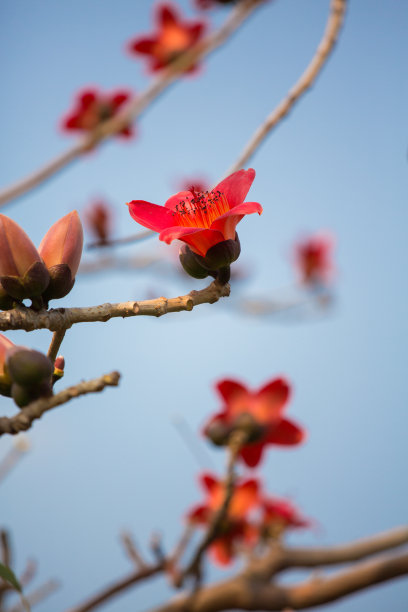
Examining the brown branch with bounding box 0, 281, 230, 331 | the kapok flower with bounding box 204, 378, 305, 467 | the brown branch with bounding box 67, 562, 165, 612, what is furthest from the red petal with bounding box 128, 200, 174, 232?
the brown branch with bounding box 67, 562, 165, 612

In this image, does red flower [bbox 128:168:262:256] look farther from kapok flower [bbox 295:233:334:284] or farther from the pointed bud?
kapok flower [bbox 295:233:334:284]

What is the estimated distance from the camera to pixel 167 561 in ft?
3.79

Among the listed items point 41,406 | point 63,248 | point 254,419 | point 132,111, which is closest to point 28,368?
point 41,406

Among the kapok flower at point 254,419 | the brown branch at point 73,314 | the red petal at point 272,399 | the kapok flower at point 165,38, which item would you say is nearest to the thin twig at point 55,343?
the brown branch at point 73,314

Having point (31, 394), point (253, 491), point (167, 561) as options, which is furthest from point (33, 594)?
point (31, 394)

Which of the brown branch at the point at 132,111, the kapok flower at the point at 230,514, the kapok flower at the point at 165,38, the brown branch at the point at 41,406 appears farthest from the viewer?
the kapok flower at the point at 165,38

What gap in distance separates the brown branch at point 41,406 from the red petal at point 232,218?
0.74 feet

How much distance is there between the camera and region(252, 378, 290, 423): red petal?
3.69 ft

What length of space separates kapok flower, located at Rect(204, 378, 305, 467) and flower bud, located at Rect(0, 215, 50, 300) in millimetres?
599

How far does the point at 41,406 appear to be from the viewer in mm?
456

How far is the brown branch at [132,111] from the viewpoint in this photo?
83cm

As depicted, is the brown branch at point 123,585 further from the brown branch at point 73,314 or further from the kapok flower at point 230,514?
the brown branch at point 73,314

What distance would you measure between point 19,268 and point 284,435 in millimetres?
768

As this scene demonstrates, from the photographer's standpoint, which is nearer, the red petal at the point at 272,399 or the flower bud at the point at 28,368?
the flower bud at the point at 28,368
